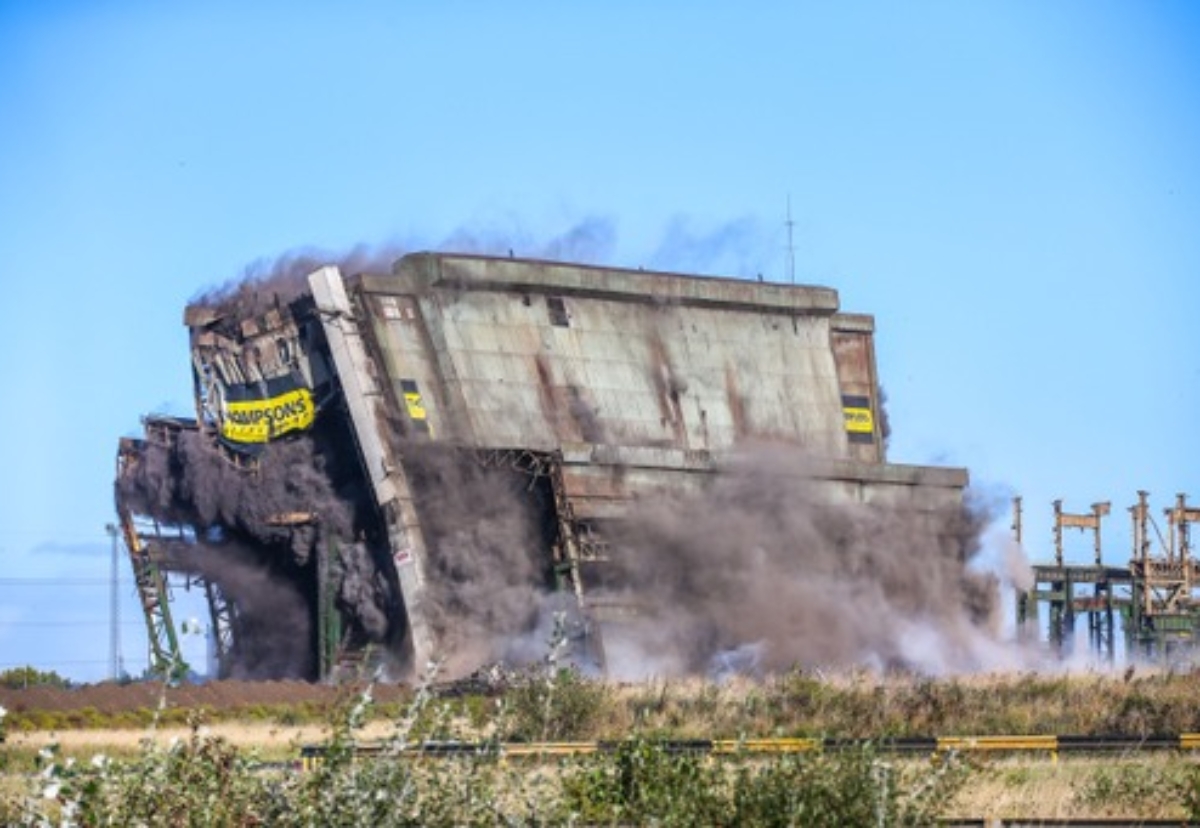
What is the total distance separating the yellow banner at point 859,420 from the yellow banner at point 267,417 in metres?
19.5

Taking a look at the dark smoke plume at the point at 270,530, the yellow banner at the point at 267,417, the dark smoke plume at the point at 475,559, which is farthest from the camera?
the yellow banner at the point at 267,417

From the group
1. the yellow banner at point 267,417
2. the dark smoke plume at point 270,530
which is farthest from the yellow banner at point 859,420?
the yellow banner at point 267,417

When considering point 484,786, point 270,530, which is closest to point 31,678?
point 270,530

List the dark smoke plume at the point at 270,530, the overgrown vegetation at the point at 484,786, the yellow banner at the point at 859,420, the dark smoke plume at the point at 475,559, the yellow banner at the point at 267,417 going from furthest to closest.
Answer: the yellow banner at the point at 859,420 < the yellow banner at the point at 267,417 < the dark smoke plume at the point at 270,530 < the dark smoke plume at the point at 475,559 < the overgrown vegetation at the point at 484,786

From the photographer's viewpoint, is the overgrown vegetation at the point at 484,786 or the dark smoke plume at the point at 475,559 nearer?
the overgrown vegetation at the point at 484,786

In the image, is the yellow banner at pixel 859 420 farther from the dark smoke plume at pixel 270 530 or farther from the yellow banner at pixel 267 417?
the yellow banner at pixel 267 417

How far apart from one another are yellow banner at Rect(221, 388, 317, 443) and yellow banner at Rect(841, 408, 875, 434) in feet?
64.0

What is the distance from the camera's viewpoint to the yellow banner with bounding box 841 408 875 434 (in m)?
77.0

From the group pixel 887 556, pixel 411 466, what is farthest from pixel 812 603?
pixel 411 466

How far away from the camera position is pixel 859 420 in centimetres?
7738

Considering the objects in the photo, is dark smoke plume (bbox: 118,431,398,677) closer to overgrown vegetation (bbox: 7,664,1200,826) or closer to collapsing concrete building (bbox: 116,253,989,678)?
collapsing concrete building (bbox: 116,253,989,678)

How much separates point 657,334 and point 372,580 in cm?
1228

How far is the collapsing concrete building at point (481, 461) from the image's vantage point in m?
64.6

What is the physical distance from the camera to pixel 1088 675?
5278 cm
